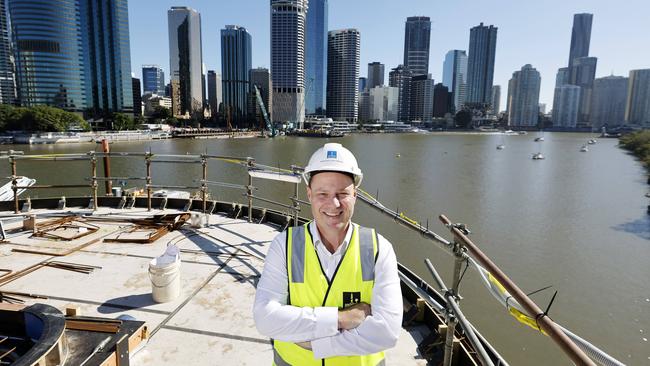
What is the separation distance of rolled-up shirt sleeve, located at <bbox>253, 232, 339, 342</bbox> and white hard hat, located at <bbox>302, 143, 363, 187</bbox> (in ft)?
1.62

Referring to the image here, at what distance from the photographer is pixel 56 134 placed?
78.0m

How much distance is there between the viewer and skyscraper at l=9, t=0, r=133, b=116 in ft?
323

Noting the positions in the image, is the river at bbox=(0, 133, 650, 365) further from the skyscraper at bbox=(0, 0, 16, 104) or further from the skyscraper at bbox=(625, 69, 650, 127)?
the skyscraper at bbox=(625, 69, 650, 127)

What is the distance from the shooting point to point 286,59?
17125cm

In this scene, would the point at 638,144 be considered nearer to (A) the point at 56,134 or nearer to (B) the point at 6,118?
(A) the point at 56,134

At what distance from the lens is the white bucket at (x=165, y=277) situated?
15.1 feet

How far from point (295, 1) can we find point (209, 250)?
191 metres

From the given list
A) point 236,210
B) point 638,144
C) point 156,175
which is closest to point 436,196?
point 236,210

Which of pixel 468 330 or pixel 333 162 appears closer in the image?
pixel 333 162

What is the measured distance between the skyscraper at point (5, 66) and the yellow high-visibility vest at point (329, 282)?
500 feet

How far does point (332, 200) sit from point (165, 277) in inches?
147

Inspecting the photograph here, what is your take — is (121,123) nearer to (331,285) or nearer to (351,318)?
(331,285)

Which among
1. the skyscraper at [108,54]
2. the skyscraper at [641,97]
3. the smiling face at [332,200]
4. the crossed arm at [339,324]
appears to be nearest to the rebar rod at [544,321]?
the crossed arm at [339,324]

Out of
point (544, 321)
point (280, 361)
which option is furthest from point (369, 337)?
point (544, 321)
